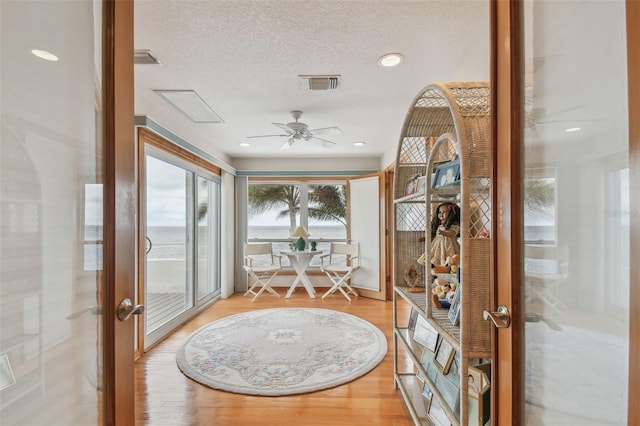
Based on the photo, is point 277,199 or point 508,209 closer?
point 508,209

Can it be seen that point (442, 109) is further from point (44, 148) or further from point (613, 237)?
point (44, 148)

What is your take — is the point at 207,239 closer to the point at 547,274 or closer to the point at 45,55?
the point at 45,55

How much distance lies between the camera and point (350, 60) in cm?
195

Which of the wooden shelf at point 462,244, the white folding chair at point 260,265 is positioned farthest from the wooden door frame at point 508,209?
the white folding chair at point 260,265

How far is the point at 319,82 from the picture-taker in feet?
7.35

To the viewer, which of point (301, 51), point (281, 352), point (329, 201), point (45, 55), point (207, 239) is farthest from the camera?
point (329, 201)

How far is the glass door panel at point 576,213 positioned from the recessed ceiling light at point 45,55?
131 centimetres

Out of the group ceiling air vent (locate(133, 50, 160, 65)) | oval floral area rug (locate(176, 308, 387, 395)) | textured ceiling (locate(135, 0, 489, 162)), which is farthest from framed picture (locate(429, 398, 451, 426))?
ceiling air vent (locate(133, 50, 160, 65))

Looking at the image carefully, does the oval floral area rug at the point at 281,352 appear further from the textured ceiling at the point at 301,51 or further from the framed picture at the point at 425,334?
the textured ceiling at the point at 301,51

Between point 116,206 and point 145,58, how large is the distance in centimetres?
154

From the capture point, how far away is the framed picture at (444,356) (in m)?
1.36

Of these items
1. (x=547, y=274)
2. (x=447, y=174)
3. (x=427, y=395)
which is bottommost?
(x=427, y=395)

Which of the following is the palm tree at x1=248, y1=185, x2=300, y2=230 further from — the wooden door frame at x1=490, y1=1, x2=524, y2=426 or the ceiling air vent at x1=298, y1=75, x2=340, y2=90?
the wooden door frame at x1=490, y1=1, x2=524, y2=426

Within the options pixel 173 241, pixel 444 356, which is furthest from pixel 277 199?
pixel 444 356
